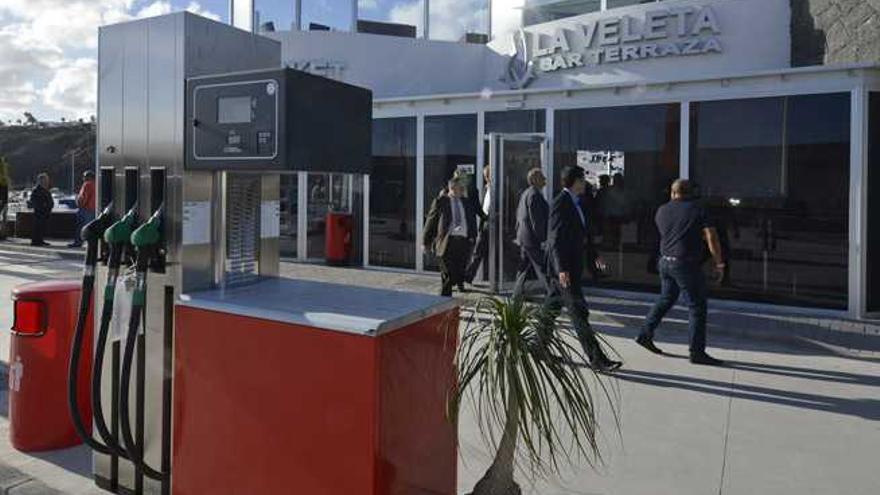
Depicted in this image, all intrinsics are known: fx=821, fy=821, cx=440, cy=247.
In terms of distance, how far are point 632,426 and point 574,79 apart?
7883mm

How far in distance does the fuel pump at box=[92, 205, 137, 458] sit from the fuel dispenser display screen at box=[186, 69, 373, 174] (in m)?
0.44

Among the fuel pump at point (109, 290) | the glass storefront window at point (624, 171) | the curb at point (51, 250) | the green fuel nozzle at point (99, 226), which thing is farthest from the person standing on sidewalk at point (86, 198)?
the fuel pump at point (109, 290)

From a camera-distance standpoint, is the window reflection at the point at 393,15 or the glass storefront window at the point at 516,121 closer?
the glass storefront window at the point at 516,121

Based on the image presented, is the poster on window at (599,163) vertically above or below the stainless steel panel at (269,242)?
above

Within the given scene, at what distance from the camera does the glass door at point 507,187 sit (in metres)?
10.2

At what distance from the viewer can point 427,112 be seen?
39.9ft

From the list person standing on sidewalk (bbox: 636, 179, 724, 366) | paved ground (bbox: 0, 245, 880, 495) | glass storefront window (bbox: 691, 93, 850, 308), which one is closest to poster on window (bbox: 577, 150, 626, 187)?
glass storefront window (bbox: 691, 93, 850, 308)

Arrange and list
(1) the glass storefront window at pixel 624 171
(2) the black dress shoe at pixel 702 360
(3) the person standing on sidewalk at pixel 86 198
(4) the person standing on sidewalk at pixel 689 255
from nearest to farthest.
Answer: (4) the person standing on sidewalk at pixel 689 255 < (2) the black dress shoe at pixel 702 360 < (1) the glass storefront window at pixel 624 171 < (3) the person standing on sidewalk at pixel 86 198

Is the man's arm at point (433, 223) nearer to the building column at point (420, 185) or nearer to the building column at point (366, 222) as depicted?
the building column at point (420, 185)

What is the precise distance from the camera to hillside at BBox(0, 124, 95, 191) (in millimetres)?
91312

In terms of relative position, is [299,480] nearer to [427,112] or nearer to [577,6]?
[427,112]

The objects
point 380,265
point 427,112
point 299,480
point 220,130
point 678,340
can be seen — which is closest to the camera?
point 299,480

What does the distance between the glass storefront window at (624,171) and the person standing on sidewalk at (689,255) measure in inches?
131

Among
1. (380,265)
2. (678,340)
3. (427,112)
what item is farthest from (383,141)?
(678,340)
